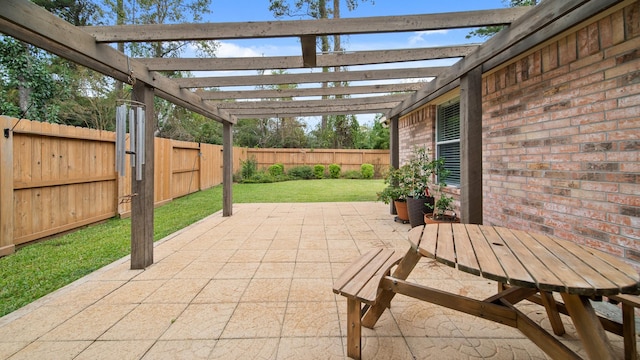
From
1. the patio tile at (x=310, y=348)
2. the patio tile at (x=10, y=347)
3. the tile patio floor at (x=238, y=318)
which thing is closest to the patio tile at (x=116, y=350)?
the tile patio floor at (x=238, y=318)

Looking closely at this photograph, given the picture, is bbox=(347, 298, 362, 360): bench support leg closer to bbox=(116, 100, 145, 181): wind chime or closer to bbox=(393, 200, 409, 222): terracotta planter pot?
bbox=(116, 100, 145, 181): wind chime

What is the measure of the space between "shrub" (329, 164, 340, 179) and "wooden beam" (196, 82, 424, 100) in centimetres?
1081

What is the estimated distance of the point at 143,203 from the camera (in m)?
2.89

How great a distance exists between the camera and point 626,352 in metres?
1.40

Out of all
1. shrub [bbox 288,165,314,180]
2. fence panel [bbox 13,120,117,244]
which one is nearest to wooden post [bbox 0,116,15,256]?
fence panel [bbox 13,120,117,244]

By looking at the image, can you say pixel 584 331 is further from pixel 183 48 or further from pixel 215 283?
pixel 183 48

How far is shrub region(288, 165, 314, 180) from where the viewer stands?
14539 millimetres

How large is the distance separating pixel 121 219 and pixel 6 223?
2048 millimetres

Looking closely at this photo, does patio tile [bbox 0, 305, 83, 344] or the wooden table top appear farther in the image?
patio tile [bbox 0, 305, 83, 344]

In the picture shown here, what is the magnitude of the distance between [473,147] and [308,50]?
195cm

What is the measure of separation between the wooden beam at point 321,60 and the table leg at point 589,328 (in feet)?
8.08

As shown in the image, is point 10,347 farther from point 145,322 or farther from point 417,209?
point 417,209

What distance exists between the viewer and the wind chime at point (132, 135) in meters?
2.27

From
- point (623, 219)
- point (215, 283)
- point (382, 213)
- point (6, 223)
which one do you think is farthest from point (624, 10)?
point (6, 223)
